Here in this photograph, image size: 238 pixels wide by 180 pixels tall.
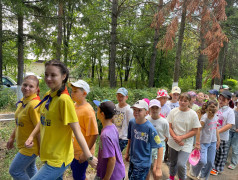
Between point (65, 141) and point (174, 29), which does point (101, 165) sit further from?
point (174, 29)

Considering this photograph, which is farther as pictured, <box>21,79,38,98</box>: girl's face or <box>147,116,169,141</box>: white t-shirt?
<box>147,116,169,141</box>: white t-shirt

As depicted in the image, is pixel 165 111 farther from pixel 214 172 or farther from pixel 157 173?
pixel 157 173

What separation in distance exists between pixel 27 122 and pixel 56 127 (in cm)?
73

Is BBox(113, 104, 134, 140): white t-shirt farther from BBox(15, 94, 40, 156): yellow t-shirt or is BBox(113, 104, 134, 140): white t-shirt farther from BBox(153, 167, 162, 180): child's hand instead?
BBox(15, 94, 40, 156): yellow t-shirt

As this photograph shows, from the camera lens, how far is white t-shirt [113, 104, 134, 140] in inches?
132

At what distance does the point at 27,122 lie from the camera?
7.54 ft

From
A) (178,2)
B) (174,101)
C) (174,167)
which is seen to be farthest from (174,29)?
(174,167)

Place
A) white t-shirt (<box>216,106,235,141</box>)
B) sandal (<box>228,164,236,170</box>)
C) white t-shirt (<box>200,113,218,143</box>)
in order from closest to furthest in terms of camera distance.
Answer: white t-shirt (<box>200,113,218,143</box>)
white t-shirt (<box>216,106,235,141</box>)
sandal (<box>228,164,236,170</box>)

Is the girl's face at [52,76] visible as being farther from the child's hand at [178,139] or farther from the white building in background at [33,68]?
the white building in background at [33,68]

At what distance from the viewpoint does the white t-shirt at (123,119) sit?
3.35 metres

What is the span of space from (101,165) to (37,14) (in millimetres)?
8488

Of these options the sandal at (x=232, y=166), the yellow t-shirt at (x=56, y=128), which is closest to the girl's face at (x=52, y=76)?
the yellow t-shirt at (x=56, y=128)

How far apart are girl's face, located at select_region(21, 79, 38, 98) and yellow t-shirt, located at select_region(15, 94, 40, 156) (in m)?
0.06

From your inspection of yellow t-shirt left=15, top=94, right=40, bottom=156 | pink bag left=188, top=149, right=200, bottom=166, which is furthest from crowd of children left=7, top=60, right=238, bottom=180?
pink bag left=188, top=149, right=200, bottom=166
